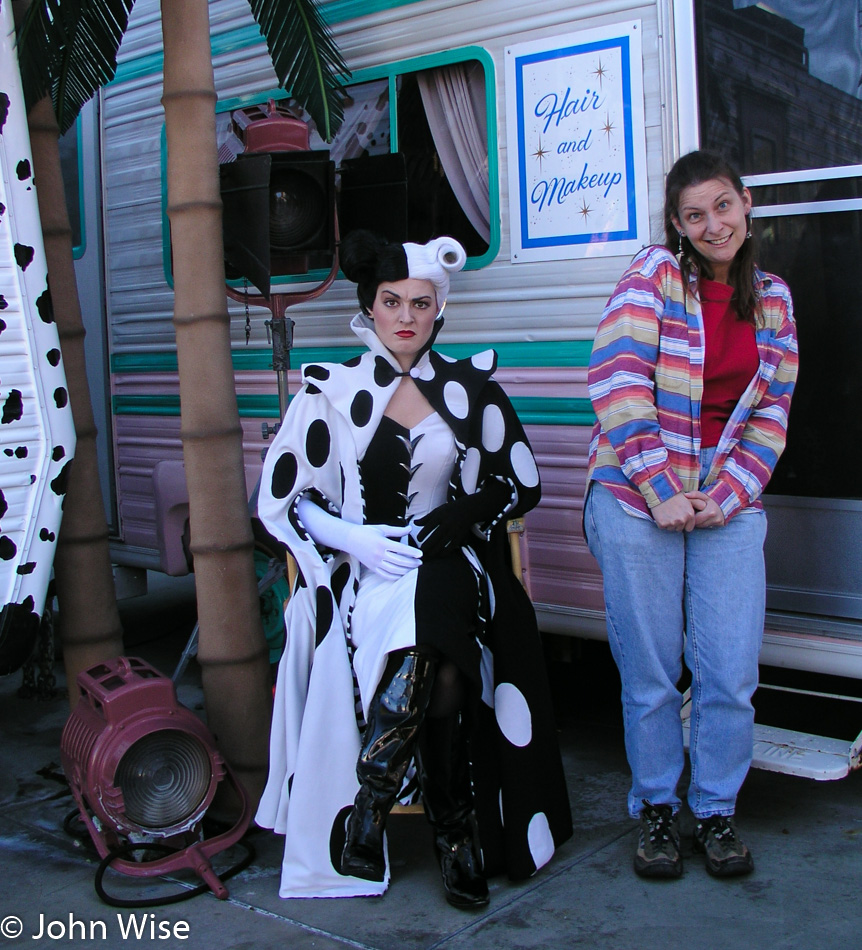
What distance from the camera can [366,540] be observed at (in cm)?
284

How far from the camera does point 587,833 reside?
3.22 meters

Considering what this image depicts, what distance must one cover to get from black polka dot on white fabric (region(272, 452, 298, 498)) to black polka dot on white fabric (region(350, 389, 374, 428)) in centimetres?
21

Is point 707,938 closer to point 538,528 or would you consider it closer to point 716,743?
point 716,743

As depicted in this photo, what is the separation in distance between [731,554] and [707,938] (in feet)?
3.05

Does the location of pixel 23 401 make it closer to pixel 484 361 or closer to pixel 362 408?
pixel 362 408

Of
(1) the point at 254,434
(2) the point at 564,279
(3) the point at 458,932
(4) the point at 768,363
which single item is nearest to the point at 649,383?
(4) the point at 768,363

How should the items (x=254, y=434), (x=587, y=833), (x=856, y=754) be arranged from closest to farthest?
1. (x=856, y=754)
2. (x=587, y=833)
3. (x=254, y=434)

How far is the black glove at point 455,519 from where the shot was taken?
286 cm

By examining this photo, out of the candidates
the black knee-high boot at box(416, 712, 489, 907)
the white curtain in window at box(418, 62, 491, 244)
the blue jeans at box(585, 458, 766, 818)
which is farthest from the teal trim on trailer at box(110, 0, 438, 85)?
the black knee-high boot at box(416, 712, 489, 907)

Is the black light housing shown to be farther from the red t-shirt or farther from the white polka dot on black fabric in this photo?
the red t-shirt

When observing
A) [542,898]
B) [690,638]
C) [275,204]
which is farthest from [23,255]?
[542,898]

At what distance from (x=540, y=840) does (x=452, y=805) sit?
30cm

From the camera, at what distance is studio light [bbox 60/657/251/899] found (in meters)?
3.03

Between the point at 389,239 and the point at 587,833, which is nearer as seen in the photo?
the point at 587,833
